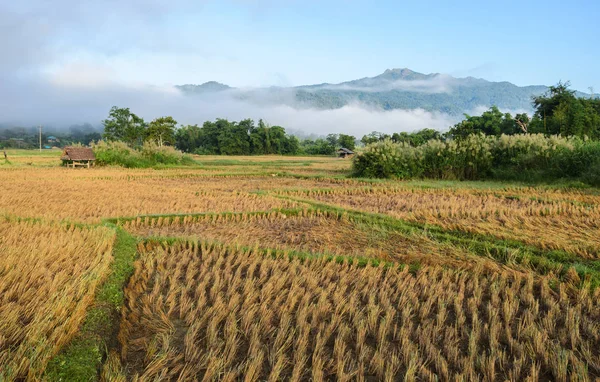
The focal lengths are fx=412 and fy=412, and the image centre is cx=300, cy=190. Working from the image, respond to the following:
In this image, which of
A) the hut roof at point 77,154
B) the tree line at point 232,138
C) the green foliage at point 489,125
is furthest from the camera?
the tree line at point 232,138

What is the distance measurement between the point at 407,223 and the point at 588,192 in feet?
24.7

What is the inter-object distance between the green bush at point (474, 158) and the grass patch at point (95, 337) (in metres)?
14.2

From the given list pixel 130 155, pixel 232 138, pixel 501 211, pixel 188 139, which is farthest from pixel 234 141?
pixel 501 211

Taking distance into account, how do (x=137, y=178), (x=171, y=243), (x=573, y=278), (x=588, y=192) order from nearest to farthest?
(x=573, y=278), (x=171, y=243), (x=588, y=192), (x=137, y=178)

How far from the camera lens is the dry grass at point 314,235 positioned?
5.48m

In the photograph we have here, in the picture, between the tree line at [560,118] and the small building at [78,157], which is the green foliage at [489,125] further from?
the small building at [78,157]

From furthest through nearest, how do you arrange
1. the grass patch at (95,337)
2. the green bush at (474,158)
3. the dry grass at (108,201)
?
the green bush at (474,158), the dry grass at (108,201), the grass patch at (95,337)

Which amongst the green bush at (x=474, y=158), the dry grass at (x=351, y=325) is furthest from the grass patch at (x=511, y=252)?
the green bush at (x=474, y=158)

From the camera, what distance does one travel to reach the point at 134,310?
3.69 metres

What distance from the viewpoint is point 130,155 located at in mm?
25422

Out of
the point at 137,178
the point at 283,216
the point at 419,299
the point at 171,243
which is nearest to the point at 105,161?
the point at 137,178

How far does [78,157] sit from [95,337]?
23.5 m

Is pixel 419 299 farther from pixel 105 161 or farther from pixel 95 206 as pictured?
pixel 105 161

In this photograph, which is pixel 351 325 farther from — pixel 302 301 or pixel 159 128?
pixel 159 128
